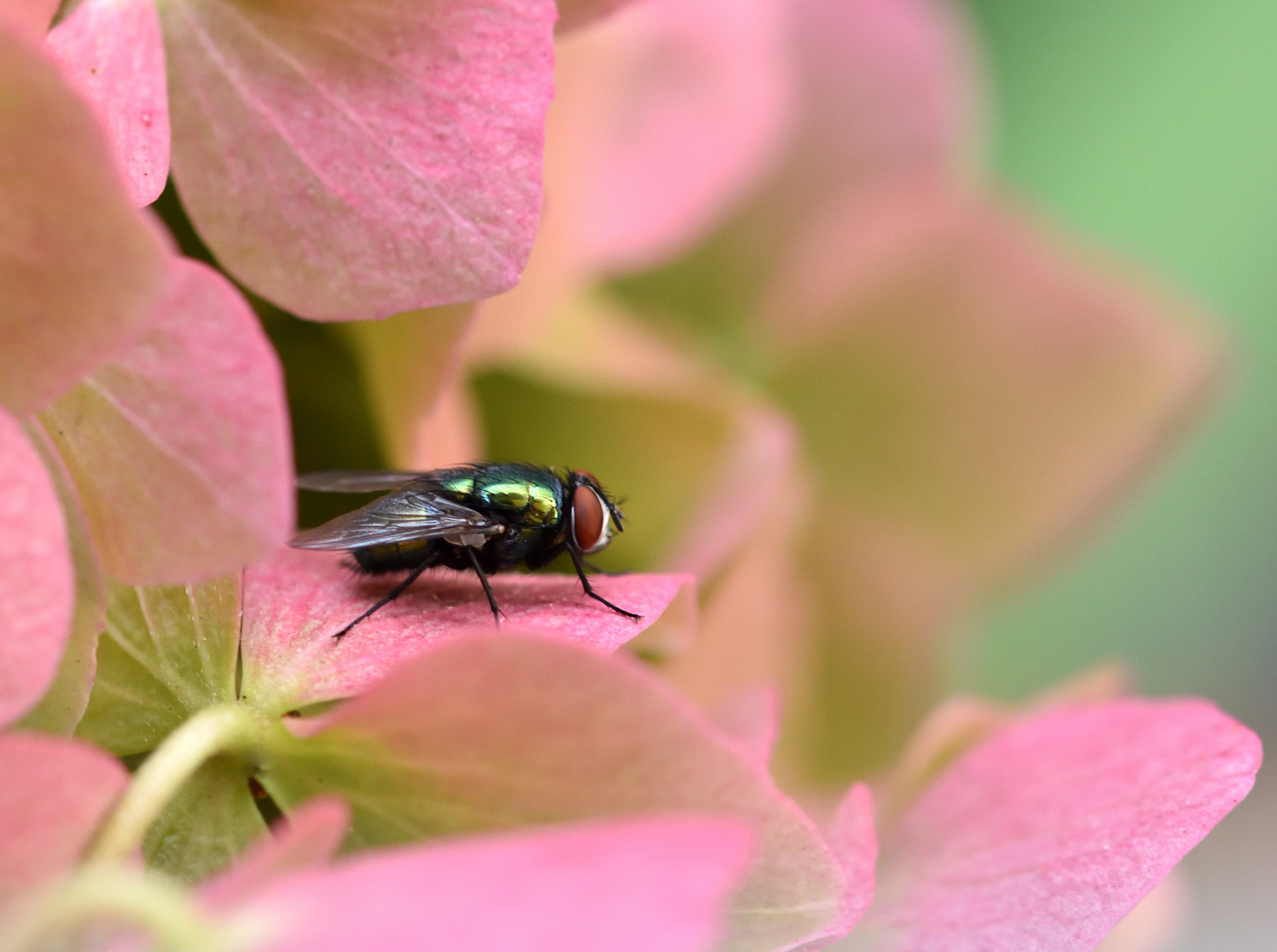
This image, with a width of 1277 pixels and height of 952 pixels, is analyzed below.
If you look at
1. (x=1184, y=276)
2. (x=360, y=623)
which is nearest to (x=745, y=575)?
(x=360, y=623)

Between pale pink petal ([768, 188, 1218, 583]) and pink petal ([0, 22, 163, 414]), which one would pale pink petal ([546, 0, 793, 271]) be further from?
pink petal ([0, 22, 163, 414])

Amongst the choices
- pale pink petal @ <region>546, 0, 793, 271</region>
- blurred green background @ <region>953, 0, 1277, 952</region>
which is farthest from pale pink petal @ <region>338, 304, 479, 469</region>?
blurred green background @ <region>953, 0, 1277, 952</region>

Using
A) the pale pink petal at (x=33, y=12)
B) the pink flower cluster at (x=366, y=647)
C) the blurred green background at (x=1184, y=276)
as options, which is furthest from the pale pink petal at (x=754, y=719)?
the blurred green background at (x=1184, y=276)

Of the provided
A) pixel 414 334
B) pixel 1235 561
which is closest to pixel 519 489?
pixel 414 334

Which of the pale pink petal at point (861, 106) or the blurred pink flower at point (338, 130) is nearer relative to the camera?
the blurred pink flower at point (338, 130)

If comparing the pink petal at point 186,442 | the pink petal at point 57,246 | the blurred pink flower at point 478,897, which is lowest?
the blurred pink flower at point 478,897

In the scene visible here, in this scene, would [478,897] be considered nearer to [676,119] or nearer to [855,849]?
[855,849]

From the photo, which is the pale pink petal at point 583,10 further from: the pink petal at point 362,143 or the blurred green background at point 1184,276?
the blurred green background at point 1184,276
